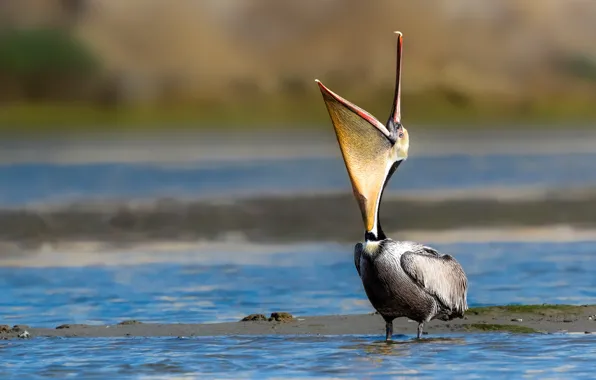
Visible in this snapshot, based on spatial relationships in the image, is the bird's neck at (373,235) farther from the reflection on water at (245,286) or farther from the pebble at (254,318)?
the reflection on water at (245,286)

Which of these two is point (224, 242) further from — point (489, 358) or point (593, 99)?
point (593, 99)

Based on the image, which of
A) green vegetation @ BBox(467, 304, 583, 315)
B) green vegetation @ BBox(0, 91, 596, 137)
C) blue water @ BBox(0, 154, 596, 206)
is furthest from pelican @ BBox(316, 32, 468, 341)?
green vegetation @ BBox(0, 91, 596, 137)

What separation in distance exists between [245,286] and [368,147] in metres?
3.31

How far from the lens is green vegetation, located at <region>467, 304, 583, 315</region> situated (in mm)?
11804

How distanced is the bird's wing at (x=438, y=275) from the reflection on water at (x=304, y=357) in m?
0.29

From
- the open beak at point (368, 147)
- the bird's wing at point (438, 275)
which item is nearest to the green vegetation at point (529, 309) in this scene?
the bird's wing at point (438, 275)

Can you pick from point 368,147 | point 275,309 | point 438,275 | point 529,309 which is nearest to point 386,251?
point 438,275

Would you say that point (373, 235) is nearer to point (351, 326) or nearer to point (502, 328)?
point (351, 326)

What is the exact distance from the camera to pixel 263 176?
2939cm

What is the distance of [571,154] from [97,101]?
28.5m

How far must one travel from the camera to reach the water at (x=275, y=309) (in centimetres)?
997

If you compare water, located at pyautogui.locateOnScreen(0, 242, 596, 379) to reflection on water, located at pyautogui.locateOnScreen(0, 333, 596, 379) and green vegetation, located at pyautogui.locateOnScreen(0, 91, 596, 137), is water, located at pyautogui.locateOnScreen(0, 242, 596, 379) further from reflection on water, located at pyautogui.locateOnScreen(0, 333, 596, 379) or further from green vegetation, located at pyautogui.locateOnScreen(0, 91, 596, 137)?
green vegetation, located at pyautogui.locateOnScreen(0, 91, 596, 137)

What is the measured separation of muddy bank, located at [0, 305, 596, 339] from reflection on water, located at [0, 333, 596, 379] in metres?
0.21

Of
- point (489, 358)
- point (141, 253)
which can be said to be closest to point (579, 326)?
point (489, 358)
